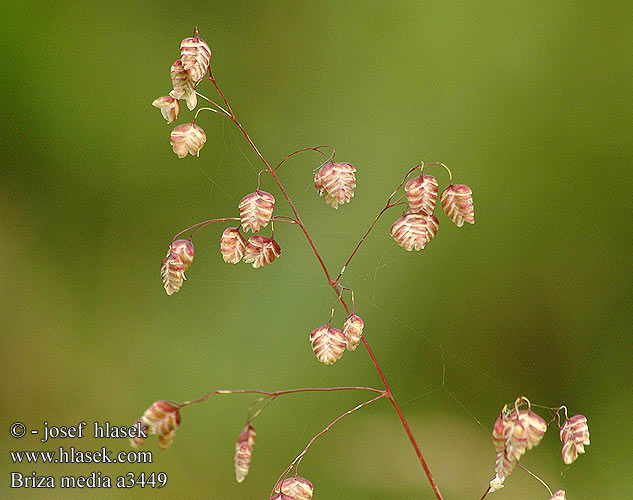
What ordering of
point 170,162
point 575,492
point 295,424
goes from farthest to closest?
point 170,162
point 295,424
point 575,492

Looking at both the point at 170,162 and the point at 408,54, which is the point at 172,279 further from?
the point at 408,54

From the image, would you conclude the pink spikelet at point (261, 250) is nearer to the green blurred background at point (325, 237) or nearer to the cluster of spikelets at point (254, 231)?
the cluster of spikelets at point (254, 231)

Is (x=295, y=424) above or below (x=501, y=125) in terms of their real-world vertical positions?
below

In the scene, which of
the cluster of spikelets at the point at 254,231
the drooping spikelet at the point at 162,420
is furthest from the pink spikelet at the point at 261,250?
the drooping spikelet at the point at 162,420

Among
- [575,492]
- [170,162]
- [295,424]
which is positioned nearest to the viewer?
[575,492]

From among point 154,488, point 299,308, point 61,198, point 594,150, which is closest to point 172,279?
point 299,308

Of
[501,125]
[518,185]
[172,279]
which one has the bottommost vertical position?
[172,279]

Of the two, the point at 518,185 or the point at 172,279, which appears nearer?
the point at 172,279
